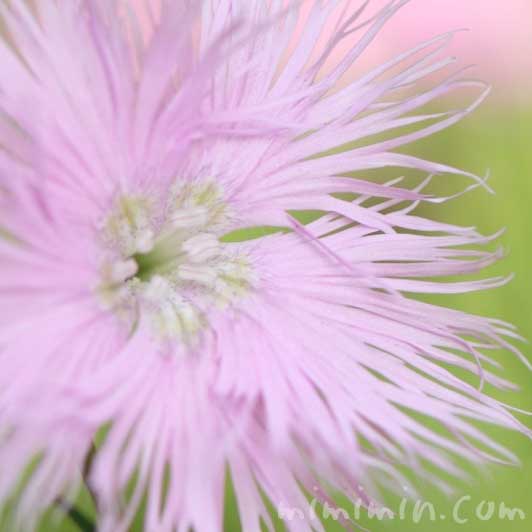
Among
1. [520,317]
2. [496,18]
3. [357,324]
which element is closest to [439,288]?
[357,324]

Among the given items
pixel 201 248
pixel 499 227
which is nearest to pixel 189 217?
pixel 201 248

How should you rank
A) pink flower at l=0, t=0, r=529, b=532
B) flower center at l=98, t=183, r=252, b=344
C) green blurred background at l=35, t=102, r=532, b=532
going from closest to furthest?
pink flower at l=0, t=0, r=529, b=532 < flower center at l=98, t=183, r=252, b=344 < green blurred background at l=35, t=102, r=532, b=532

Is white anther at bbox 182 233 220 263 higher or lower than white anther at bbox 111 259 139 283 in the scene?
higher

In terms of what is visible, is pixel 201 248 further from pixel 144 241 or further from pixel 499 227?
pixel 499 227

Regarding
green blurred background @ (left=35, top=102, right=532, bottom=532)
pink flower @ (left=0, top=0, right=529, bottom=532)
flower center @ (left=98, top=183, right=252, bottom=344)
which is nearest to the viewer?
pink flower @ (left=0, top=0, right=529, bottom=532)

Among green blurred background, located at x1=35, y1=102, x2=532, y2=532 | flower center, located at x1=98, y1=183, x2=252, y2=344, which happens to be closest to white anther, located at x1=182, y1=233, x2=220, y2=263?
flower center, located at x1=98, y1=183, x2=252, y2=344

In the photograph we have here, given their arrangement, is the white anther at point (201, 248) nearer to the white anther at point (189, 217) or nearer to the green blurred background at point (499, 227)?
the white anther at point (189, 217)

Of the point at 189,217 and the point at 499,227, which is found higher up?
the point at 499,227

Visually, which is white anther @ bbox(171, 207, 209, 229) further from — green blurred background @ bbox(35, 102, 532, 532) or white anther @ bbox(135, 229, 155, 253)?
green blurred background @ bbox(35, 102, 532, 532)
